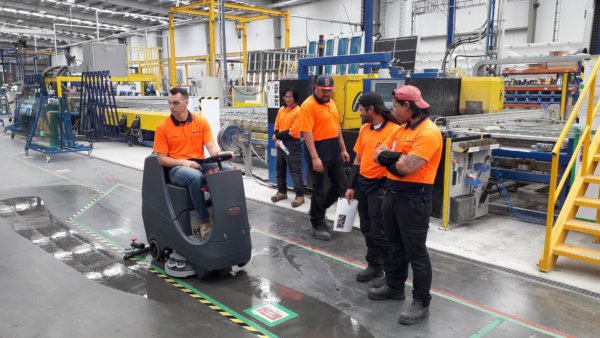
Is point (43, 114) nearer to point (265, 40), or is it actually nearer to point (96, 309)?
point (96, 309)

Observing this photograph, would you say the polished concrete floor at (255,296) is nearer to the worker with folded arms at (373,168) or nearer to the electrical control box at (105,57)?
the worker with folded arms at (373,168)

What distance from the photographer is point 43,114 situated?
11.5m

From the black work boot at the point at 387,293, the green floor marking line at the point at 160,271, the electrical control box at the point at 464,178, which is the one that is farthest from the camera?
the electrical control box at the point at 464,178

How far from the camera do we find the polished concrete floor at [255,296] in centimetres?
333

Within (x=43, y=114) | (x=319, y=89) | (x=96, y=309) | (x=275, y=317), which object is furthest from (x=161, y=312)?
(x=43, y=114)

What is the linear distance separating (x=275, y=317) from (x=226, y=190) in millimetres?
1152

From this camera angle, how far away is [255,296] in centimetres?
387

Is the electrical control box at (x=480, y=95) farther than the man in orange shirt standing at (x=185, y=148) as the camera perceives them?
Yes

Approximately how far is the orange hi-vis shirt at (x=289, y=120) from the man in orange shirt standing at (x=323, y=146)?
117cm

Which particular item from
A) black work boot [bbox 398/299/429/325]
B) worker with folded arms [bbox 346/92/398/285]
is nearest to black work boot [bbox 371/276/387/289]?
worker with folded arms [bbox 346/92/398/285]

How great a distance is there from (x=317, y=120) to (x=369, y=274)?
6.17ft

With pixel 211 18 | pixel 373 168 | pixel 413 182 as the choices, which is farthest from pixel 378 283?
pixel 211 18

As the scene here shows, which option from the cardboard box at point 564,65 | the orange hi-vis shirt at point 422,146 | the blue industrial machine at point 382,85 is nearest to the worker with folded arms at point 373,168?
the orange hi-vis shirt at point 422,146

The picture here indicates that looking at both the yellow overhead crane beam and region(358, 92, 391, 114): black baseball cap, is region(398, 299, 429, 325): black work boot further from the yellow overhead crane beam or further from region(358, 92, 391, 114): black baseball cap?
the yellow overhead crane beam
